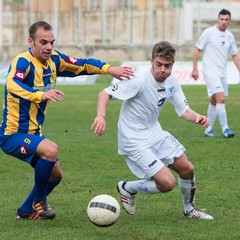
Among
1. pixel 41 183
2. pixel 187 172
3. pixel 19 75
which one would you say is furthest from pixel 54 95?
pixel 187 172

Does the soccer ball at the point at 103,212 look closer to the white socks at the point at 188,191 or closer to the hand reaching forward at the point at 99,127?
the hand reaching forward at the point at 99,127

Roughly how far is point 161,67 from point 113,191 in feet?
7.98

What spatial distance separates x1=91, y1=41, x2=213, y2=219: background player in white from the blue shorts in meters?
0.74

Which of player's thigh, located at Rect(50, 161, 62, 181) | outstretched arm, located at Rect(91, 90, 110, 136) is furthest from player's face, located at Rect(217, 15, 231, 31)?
outstretched arm, located at Rect(91, 90, 110, 136)

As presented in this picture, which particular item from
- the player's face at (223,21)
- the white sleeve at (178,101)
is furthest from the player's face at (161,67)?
the player's face at (223,21)

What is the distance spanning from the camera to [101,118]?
784 cm

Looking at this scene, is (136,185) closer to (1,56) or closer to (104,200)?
(104,200)

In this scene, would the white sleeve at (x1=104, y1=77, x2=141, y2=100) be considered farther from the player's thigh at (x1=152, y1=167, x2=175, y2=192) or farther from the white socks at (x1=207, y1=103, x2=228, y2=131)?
the white socks at (x1=207, y1=103, x2=228, y2=131)

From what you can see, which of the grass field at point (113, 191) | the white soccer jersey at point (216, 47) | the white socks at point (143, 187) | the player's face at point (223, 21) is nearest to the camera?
the grass field at point (113, 191)

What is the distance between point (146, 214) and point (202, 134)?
7.85m

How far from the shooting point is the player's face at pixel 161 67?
817 cm

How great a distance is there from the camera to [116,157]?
43.7 ft

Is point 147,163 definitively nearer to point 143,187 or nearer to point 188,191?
point 143,187

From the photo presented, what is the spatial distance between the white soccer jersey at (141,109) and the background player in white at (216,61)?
7723mm
